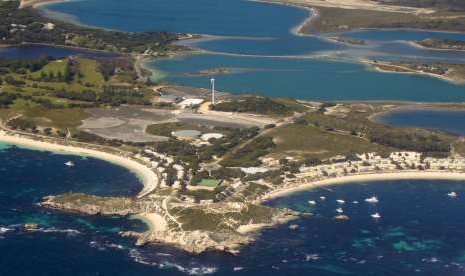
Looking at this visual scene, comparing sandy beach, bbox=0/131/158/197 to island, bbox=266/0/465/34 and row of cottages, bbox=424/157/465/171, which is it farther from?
island, bbox=266/0/465/34

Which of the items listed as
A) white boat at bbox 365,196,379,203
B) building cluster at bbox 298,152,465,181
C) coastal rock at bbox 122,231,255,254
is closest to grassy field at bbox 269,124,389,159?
building cluster at bbox 298,152,465,181

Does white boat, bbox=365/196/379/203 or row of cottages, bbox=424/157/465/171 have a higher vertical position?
row of cottages, bbox=424/157/465/171

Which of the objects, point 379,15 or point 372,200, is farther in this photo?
point 379,15

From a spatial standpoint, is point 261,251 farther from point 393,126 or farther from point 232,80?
point 232,80

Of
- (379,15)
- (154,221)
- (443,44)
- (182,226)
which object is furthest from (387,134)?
(379,15)

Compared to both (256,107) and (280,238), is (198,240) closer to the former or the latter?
(280,238)

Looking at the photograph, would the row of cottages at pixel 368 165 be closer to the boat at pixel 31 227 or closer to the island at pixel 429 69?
the boat at pixel 31 227
